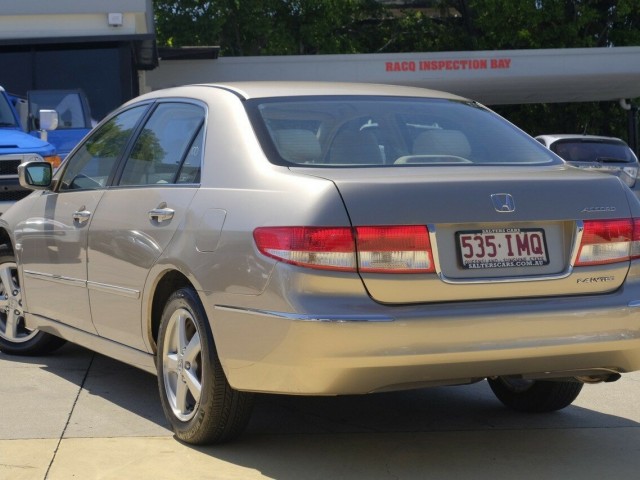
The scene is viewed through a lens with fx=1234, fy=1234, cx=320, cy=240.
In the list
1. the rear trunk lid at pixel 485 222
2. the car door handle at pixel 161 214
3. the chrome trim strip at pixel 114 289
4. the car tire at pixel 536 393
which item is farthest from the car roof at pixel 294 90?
the car tire at pixel 536 393

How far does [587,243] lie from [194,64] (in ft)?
91.3

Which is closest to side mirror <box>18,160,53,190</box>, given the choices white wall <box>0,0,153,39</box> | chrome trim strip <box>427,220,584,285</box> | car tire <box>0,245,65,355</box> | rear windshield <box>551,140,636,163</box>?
car tire <box>0,245,65,355</box>

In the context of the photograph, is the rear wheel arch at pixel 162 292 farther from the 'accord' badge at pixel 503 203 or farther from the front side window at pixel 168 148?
the 'accord' badge at pixel 503 203

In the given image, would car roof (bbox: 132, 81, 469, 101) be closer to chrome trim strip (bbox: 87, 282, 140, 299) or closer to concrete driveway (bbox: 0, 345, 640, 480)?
chrome trim strip (bbox: 87, 282, 140, 299)

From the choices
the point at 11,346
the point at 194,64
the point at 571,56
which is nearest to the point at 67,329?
the point at 11,346

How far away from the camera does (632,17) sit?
139 feet

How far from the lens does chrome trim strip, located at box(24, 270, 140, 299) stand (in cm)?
582

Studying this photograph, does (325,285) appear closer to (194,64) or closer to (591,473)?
(591,473)

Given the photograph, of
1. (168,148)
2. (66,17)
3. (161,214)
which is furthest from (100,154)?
(66,17)

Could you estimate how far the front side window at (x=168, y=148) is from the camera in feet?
18.5

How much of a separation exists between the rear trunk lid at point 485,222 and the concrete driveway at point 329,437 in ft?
2.63

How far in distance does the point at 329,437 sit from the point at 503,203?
1473mm

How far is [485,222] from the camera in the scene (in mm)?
4824

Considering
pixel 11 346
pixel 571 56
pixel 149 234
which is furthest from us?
pixel 571 56
